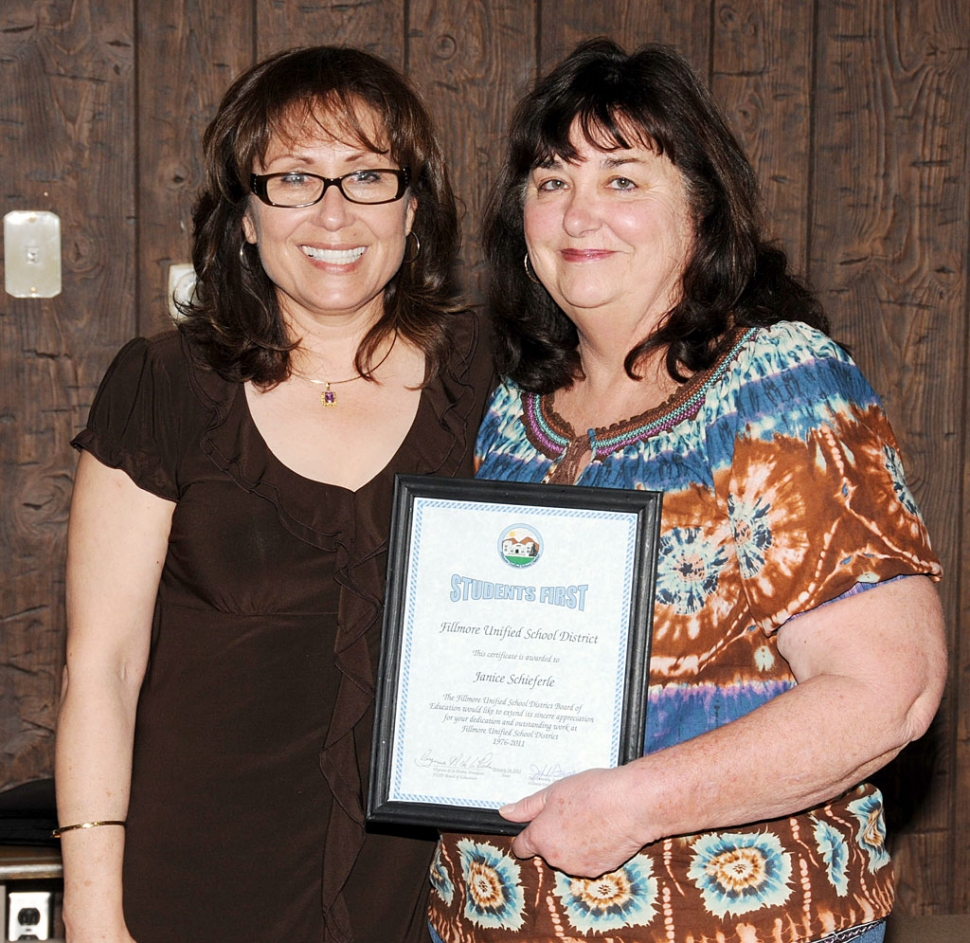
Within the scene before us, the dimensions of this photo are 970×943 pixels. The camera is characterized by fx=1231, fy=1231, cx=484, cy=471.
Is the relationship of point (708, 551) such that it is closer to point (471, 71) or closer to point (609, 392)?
point (609, 392)

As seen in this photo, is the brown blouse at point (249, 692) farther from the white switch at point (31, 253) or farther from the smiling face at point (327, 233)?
the white switch at point (31, 253)

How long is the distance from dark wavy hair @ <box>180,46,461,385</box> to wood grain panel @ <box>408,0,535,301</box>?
2.79 feet

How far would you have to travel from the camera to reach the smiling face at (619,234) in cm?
147

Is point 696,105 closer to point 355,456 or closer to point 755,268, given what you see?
point 755,268

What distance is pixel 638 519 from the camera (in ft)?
4.38

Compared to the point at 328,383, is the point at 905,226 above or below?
above

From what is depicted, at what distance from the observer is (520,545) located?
1374 mm

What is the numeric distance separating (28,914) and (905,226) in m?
2.45

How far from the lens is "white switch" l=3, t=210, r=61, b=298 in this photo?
8.38ft

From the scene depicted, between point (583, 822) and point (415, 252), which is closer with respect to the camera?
point (583, 822)

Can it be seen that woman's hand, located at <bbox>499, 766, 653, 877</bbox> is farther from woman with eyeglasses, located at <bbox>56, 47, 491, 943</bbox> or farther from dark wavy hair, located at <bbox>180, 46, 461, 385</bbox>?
dark wavy hair, located at <bbox>180, 46, 461, 385</bbox>

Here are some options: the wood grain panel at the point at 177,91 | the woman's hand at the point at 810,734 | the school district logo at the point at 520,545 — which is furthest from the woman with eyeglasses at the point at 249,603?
the wood grain panel at the point at 177,91

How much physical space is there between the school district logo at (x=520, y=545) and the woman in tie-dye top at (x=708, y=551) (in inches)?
4.9

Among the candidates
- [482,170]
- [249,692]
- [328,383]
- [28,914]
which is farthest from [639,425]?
[28,914]
